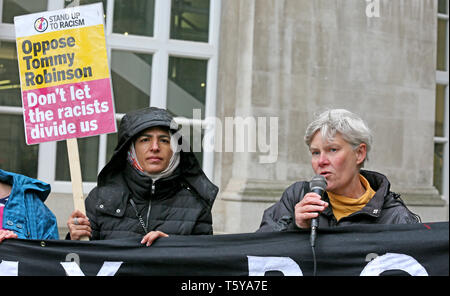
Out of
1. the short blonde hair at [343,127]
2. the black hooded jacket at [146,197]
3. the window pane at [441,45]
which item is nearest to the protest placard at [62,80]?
the black hooded jacket at [146,197]

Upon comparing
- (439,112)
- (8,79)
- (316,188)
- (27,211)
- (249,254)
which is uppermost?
(8,79)

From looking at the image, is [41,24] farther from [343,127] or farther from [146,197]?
[343,127]

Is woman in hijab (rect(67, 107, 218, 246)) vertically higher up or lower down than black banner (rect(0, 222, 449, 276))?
higher up

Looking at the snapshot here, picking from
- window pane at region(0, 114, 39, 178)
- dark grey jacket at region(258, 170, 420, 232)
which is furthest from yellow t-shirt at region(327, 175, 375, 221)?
window pane at region(0, 114, 39, 178)

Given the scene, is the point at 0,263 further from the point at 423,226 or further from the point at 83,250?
the point at 423,226

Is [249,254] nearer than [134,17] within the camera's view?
Yes

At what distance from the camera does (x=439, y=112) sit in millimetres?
8227

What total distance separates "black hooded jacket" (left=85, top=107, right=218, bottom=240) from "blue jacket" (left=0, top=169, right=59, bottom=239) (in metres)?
0.27

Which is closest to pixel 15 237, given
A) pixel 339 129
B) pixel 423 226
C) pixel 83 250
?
pixel 83 250

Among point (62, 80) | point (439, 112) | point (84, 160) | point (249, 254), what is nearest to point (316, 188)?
point (249, 254)

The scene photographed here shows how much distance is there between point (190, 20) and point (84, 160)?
2.15m

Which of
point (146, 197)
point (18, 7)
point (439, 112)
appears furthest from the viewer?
point (439, 112)

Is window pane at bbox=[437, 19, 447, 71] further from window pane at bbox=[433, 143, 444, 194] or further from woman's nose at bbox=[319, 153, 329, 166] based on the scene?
woman's nose at bbox=[319, 153, 329, 166]

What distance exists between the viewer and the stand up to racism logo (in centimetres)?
367
